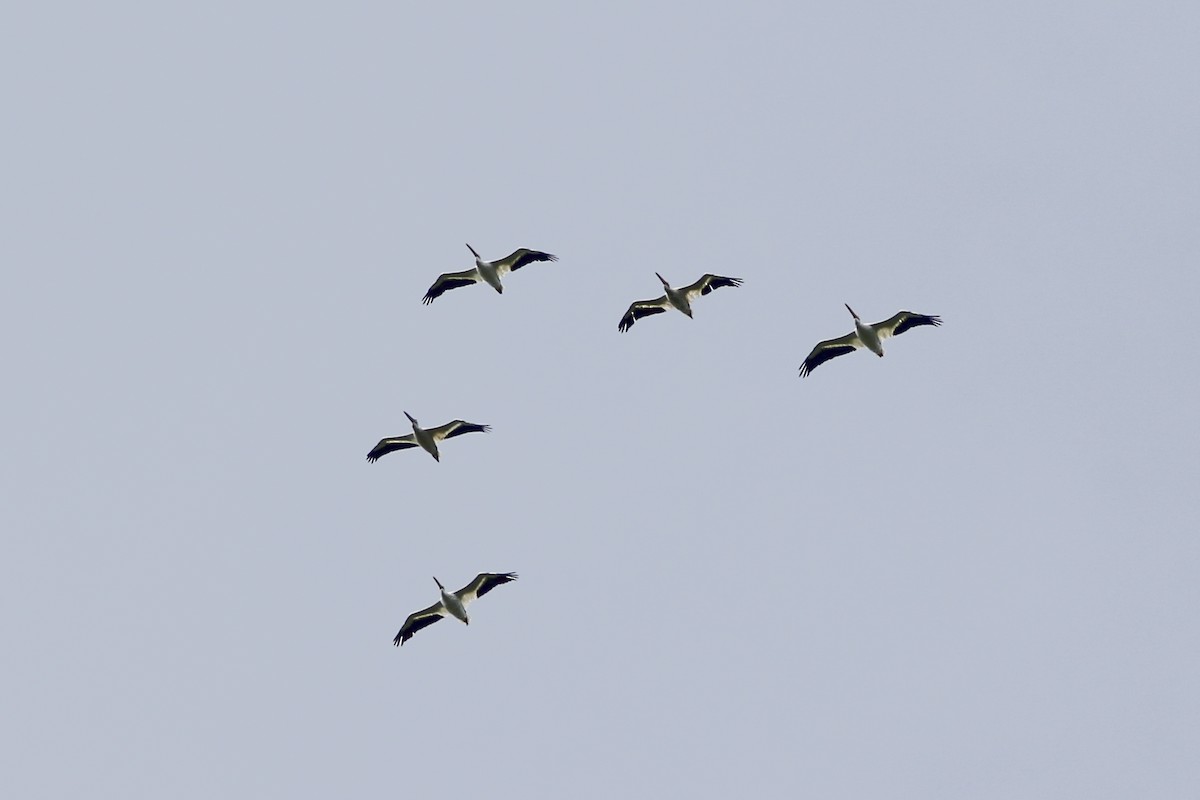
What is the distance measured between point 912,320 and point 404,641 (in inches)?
800

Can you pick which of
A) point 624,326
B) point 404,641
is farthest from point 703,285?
point 404,641

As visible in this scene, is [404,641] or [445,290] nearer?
[404,641]

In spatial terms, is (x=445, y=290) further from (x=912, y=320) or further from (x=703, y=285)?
(x=912, y=320)

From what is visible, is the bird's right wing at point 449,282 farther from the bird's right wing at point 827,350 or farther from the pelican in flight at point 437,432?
the bird's right wing at point 827,350

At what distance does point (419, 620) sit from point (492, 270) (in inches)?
509

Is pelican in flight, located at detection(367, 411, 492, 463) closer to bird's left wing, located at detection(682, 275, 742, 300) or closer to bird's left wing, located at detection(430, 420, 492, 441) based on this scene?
bird's left wing, located at detection(430, 420, 492, 441)

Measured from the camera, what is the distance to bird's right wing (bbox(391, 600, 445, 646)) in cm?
5509

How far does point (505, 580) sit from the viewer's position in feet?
177

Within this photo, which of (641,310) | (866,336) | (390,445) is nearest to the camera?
(866,336)

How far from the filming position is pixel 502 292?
2324 inches

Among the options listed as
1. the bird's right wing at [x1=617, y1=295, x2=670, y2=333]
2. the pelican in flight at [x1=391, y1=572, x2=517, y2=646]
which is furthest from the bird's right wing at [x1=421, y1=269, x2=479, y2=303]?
the pelican in flight at [x1=391, y1=572, x2=517, y2=646]

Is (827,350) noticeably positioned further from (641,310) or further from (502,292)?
(502,292)

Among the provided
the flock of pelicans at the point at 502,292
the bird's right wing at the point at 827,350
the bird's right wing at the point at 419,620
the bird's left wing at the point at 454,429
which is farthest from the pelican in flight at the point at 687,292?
the bird's right wing at the point at 419,620

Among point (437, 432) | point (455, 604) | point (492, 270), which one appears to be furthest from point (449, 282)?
point (455, 604)
